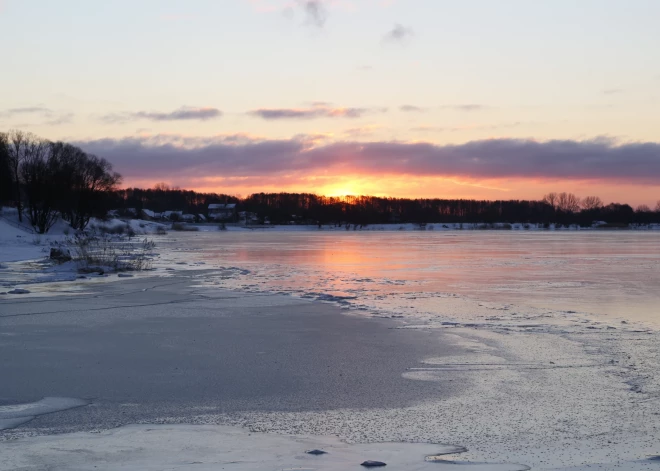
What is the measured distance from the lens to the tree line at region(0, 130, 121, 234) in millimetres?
54594

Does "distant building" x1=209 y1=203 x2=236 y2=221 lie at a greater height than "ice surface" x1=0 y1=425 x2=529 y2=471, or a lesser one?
greater

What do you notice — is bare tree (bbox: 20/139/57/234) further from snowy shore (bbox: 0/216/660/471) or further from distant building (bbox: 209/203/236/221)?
distant building (bbox: 209/203/236/221)

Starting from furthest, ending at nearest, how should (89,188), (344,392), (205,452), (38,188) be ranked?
(89,188)
(38,188)
(344,392)
(205,452)

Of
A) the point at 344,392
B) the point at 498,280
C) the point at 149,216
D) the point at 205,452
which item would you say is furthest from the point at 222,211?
the point at 205,452

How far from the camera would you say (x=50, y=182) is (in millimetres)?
56250

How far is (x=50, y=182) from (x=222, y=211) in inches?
4373

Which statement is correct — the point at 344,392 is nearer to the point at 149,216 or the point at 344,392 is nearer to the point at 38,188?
the point at 38,188

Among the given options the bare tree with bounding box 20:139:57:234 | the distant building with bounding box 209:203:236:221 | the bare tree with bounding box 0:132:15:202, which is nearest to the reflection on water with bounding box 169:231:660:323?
the bare tree with bounding box 20:139:57:234

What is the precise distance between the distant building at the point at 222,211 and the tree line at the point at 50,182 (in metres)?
79.5

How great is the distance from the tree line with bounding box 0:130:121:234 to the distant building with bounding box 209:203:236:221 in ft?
261

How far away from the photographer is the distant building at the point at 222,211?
502 ft

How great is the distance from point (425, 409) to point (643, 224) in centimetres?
12864

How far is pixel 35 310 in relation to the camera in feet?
36.5

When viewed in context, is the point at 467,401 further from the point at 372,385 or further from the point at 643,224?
the point at 643,224
